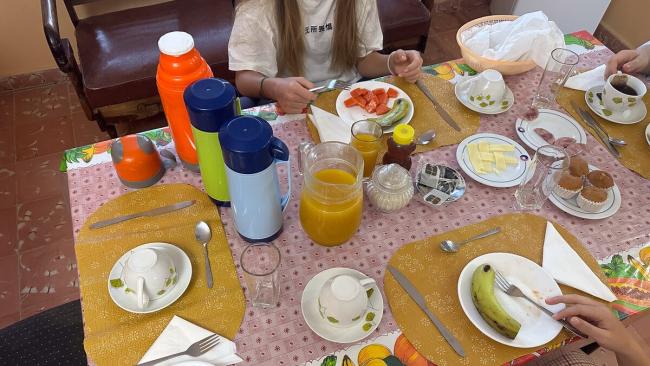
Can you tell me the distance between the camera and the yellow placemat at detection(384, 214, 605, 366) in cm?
86

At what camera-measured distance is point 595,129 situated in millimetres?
1259

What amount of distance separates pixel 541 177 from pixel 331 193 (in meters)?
0.50

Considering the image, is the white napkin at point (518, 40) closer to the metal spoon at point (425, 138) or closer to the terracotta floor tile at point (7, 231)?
the metal spoon at point (425, 138)

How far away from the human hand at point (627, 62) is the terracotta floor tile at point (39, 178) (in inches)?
80.7

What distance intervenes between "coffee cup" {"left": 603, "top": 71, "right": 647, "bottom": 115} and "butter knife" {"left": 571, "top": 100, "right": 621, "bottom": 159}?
5cm

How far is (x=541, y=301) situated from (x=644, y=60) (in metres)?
0.89

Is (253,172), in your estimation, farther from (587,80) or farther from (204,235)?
(587,80)

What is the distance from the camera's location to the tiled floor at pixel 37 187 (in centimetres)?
177

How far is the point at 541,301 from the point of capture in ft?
3.01

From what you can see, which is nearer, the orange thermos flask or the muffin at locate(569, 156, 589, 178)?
the orange thermos flask

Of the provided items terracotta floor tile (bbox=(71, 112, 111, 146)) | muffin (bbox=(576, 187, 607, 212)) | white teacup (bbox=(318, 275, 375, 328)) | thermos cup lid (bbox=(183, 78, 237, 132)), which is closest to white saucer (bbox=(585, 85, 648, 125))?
muffin (bbox=(576, 187, 607, 212))

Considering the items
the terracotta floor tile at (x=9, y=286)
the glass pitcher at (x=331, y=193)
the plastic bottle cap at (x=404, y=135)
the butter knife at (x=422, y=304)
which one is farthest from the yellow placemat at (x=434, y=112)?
the terracotta floor tile at (x=9, y=286)

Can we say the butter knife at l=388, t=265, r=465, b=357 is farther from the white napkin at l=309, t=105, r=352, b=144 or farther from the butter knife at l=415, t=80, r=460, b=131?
the butter knife at l=415, t=80, r=460, b=131

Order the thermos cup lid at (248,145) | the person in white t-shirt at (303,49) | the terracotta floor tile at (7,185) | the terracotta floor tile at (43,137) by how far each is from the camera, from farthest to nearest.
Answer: the terracotta floor tile at (43,137)
the terracotta floor tile at (7,185)
the person in white t-shirt at (303,49)
the thermos cup lid at (248,145)
